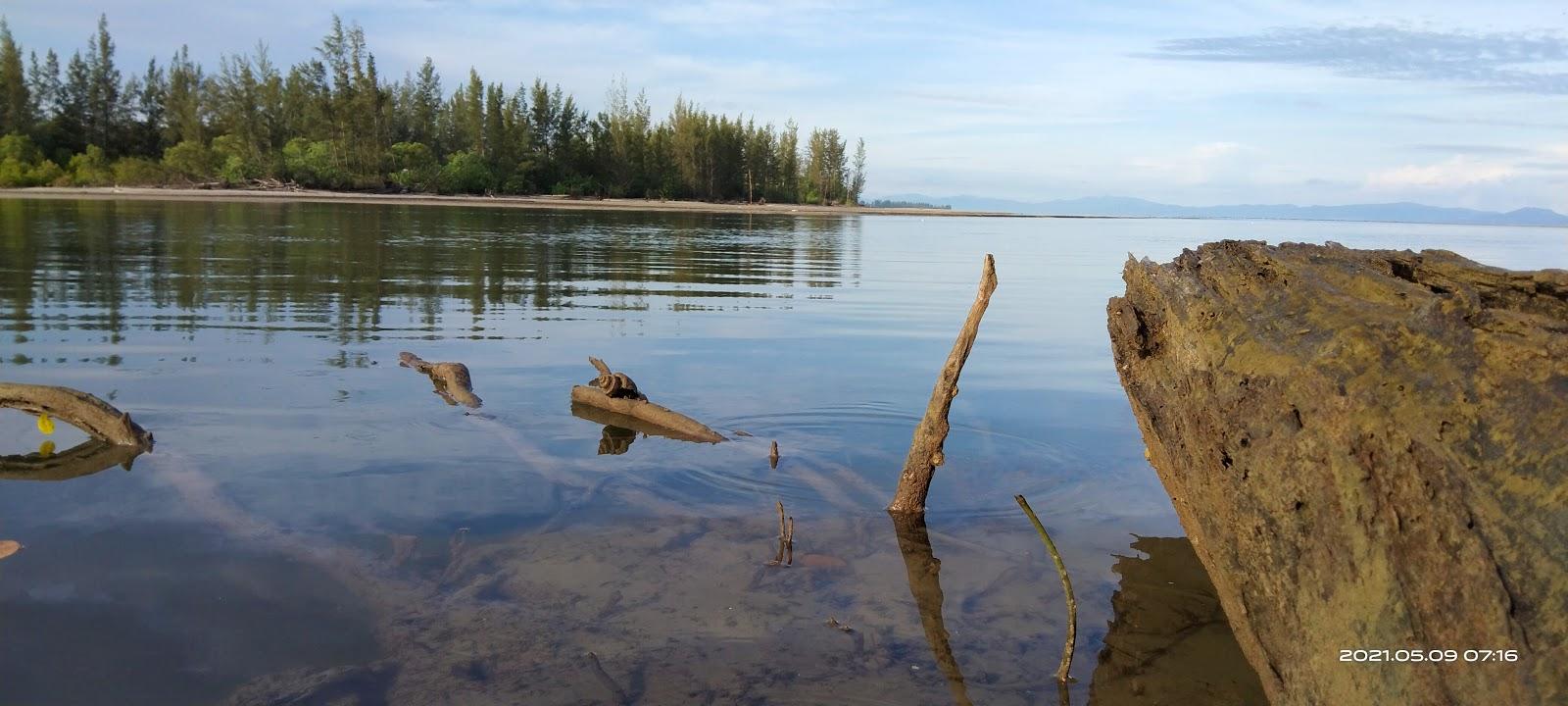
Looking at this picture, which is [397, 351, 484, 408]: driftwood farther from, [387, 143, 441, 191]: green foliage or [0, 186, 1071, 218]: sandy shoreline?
[387, 143, 441, 191]: green foliage

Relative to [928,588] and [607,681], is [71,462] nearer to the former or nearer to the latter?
[607,681]

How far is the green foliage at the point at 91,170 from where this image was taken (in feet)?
187

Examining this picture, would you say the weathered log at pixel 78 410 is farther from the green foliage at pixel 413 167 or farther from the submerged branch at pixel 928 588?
the green foliage at pixel 413 167

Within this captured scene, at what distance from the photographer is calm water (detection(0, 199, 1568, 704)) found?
14.6ft

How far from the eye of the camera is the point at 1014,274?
1014 inches

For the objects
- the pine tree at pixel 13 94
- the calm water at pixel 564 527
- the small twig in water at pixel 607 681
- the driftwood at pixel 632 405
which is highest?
the pine tree at pixel 13 94

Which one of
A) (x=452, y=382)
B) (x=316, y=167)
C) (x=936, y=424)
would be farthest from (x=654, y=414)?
(x=316, y=167)

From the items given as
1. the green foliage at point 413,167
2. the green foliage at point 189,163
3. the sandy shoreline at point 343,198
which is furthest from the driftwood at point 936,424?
the green foliage at point 413,167

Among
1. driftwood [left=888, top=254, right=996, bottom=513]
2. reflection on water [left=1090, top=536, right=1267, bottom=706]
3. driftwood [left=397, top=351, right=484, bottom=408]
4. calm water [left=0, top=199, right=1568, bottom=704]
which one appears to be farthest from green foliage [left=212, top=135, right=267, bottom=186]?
reflection on water [left=1090, top=536, right=1267, bottom=706]

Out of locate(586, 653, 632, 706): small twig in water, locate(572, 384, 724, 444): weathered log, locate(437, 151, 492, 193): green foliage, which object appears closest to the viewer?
locate(586, 653, 632, 706): small twig in water

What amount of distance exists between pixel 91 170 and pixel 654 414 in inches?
2499
